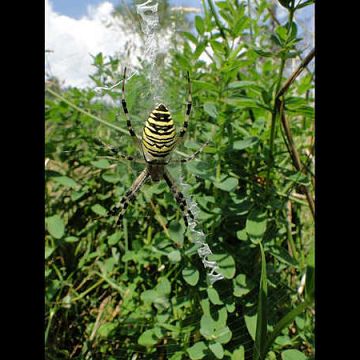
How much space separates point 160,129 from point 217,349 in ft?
2.57

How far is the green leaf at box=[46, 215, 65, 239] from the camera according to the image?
163 cm

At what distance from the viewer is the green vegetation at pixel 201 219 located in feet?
4.71

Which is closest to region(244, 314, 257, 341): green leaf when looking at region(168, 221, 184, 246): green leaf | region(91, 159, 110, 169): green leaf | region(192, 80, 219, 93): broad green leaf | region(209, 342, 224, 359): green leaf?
region(209, 342, 224, 359): green leaf

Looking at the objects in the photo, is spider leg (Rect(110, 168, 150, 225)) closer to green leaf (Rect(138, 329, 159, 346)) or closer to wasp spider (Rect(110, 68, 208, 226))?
wasp spider (Rect(110, 68, 208, 226))

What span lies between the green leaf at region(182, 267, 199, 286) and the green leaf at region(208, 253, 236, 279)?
0.08 meters

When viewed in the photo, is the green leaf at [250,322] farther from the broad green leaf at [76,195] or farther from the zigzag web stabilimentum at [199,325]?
the broad green leaf at [76,195]

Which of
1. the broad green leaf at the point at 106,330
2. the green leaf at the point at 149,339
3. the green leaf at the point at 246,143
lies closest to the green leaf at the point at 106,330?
the broad green leaf at the point at 106,330

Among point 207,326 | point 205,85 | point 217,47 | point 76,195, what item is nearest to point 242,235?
point 207,326

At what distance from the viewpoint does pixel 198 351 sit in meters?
1.43

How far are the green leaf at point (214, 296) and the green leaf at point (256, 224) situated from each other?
0.27m

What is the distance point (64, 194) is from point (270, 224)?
1.11 meters

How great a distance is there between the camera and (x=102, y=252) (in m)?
2.03

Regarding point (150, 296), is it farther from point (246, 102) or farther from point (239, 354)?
point (246, 102)
